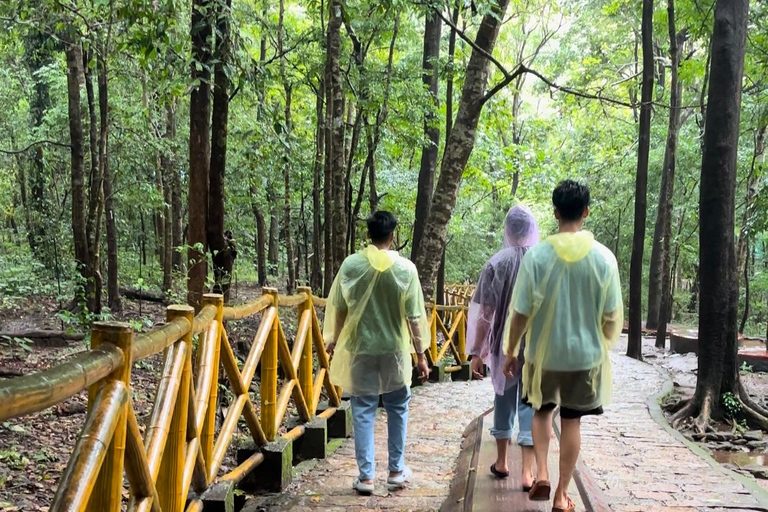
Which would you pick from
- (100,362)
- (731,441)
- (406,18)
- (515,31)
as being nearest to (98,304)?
(100,362)

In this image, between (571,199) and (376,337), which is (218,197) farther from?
(571,199)

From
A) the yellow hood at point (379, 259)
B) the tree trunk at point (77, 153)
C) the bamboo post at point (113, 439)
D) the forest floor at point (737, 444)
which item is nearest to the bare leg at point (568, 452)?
the yellow hood at point (379, 259)

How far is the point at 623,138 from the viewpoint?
23406mm

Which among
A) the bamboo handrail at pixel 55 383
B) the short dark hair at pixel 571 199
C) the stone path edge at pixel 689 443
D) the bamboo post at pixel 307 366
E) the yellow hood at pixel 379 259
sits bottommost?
the stone path edge at pixel 689 443

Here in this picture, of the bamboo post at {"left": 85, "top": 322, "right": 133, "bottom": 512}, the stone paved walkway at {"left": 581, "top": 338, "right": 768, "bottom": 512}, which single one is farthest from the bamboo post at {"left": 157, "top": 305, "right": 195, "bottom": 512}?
the stone paved walkway at {"left": 581, "top": 338, "right": 768, "bottom": 512}

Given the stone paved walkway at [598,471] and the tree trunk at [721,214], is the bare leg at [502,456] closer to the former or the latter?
the stone paved walkway at [598,471]

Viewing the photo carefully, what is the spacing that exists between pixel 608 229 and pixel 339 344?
23509 mm

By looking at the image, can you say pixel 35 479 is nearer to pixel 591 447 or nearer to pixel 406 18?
pixel 591 447

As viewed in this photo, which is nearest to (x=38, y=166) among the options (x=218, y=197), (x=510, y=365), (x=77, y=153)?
(x=77, y=153)

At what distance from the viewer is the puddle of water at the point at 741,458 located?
6395 mm

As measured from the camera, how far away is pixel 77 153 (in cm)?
941

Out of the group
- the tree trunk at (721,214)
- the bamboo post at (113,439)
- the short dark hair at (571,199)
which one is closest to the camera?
the bamboo post at (113,439)

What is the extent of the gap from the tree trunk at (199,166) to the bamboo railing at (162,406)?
2.08 meters

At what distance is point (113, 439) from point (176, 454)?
30.8 inches
